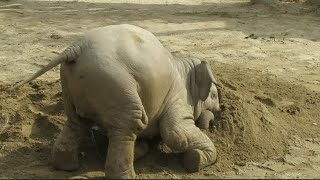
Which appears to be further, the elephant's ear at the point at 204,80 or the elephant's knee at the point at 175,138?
the elephant's ear at the point at 204,80

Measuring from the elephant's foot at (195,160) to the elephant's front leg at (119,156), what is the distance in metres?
0.68

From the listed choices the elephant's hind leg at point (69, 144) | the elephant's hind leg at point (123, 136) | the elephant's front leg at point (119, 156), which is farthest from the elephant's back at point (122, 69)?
the elephant's hind leg at point (69, 144)

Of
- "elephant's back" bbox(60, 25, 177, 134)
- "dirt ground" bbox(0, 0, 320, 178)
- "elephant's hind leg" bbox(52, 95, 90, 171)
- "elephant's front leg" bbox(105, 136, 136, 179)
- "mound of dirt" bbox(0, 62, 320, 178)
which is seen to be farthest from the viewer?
"dirt ground" bbox(0, 0, 320, 178)

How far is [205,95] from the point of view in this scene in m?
5.88

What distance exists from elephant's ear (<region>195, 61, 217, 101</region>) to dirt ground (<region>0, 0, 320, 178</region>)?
430 mm

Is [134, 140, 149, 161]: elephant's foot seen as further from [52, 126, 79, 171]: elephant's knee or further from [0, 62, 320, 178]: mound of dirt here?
[52, 126, 79, 171]: elephant's knee

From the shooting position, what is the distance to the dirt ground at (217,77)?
5.70 m

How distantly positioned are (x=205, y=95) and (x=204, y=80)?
142mm

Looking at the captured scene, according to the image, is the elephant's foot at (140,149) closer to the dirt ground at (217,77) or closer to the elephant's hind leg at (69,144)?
the dirt ground at (217,77)

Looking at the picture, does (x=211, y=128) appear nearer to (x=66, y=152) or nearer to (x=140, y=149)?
(x=140, y=149)

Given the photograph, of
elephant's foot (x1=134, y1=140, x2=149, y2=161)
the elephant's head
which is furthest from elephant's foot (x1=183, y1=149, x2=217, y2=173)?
the elephant's head

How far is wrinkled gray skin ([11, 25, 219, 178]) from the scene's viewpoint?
4.91m

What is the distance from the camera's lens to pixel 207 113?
20.2 feet

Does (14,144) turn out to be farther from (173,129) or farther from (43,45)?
(43,45)
